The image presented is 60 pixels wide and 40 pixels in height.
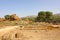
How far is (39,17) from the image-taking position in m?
61.7

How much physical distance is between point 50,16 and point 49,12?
10.2 ft

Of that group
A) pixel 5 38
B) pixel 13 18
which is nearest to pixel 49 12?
pixel 13 18

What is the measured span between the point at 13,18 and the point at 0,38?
4189 cm

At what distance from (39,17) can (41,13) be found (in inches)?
102

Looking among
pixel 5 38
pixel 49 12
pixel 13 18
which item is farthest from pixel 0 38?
pixel 49 12

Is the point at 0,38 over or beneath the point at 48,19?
over

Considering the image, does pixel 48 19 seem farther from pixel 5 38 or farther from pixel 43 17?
pixel 5 38

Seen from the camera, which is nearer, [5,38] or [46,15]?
→ [5,38]

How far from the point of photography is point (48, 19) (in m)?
60.3

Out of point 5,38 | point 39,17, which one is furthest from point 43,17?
point 5,38

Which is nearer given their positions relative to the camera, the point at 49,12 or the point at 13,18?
the point at 13,18

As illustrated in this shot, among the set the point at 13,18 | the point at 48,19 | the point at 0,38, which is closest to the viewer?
the point at 0,38

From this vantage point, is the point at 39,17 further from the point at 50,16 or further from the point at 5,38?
the point at 5,38

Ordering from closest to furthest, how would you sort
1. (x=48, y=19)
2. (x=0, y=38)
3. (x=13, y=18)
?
1. (x=0, y=38)
2. (x=13, y=18)
3. (x=48, y=19)
